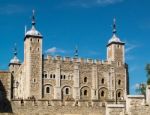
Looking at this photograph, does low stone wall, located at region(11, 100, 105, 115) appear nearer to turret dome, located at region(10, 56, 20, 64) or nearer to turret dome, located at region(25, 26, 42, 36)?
turret dome, located at region(25, 26, 42, 36)

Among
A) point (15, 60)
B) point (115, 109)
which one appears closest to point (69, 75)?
point (15, 60)

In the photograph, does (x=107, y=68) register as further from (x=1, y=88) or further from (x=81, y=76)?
(x=1, y=88)

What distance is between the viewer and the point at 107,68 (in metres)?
63.7

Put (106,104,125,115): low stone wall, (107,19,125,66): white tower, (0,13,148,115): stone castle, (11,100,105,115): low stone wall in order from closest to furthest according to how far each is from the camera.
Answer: (106,104,125,115): low stone wall, (11,100,105,115): low stone wall, (0,13,148,115): stone castle, (107,19,125,66): white tower

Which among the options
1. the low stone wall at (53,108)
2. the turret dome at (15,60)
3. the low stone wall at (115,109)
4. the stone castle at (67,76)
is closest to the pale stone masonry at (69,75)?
the stone castle at (67,76)

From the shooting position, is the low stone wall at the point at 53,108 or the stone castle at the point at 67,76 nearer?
the low stone wall at the point at 53,108

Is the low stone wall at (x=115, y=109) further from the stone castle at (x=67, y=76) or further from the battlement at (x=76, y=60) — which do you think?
the battlement at (x=76, y=60)

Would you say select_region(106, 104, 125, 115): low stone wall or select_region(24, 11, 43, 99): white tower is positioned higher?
select_region(24, 11, 43, 99): white tower

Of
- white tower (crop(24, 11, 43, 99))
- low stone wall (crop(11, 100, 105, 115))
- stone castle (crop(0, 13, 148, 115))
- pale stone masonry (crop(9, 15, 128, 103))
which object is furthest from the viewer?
pale stone masonry (crop(9, 15, 128, 103))

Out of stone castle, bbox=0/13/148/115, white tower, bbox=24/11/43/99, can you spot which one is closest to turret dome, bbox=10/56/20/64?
stone castle, bbox=0/13/148/115

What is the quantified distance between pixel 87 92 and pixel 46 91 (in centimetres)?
656

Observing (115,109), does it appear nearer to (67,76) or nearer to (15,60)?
(67,76)

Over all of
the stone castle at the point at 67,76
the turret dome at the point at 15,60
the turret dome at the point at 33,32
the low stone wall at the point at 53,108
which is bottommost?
the low stone wall at the point at 53,108

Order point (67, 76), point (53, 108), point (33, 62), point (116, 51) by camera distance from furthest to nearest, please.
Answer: point (116, 51) < point (67, 76) < point (33, 62) < point (53, 108)
